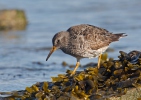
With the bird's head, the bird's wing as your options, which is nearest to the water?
the bird's head

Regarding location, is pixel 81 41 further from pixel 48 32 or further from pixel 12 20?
pixel 12 20

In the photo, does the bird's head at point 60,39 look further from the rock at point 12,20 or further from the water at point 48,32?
the rock at point 12,20

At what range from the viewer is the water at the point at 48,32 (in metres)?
8.10

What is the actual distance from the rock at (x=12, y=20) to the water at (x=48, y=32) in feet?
1.04

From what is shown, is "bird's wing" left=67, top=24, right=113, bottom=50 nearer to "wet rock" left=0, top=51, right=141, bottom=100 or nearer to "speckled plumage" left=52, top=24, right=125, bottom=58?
"speckled plumage" left=52, top=24, right=125, bottom=58

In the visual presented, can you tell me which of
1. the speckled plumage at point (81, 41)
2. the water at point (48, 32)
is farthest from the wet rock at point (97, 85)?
the water at point (48, 32)

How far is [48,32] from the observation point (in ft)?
41.3

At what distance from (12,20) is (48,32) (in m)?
1.65

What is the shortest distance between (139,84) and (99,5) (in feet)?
39.2

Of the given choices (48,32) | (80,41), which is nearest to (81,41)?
(80,41)

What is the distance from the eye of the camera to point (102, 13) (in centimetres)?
1545

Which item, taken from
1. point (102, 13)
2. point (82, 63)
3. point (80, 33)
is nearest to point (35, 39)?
point (82, 63)

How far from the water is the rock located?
0.32m

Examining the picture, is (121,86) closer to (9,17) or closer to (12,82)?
(12,82)
